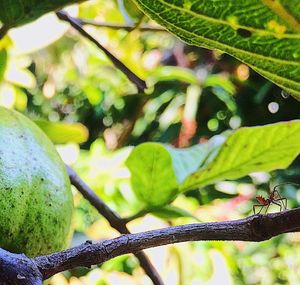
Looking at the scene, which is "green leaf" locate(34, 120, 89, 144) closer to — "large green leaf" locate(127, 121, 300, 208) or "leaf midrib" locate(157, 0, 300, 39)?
"large green leaf" locate(127, 121, 300, 208)

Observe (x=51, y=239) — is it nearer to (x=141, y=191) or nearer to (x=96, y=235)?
(x=141, y=191)

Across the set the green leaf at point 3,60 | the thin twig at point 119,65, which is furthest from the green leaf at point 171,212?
the green leaf at point 3,60

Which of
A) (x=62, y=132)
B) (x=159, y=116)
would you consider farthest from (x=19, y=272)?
(x=159, y=116)

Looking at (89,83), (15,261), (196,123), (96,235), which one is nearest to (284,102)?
(196,123)

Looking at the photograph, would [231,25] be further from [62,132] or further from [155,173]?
[62,132]

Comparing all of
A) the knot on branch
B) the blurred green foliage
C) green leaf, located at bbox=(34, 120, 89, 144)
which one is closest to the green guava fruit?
the knot on branch

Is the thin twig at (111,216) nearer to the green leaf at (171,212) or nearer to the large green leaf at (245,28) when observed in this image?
the green leaf at (171,212)
